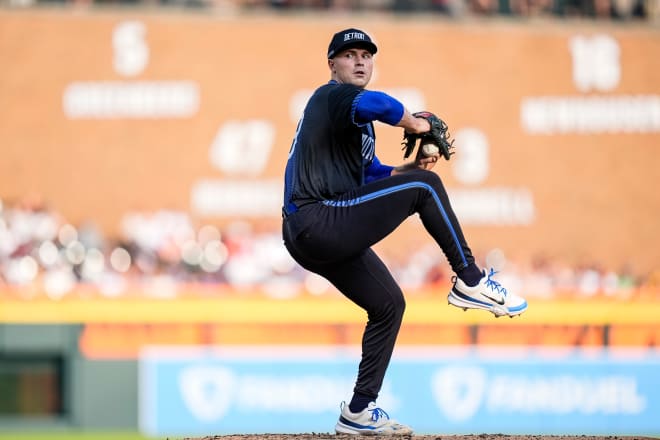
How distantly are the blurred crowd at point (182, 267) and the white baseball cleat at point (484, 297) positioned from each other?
7373 mm

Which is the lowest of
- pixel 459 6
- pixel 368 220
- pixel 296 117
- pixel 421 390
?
pixel 421 390

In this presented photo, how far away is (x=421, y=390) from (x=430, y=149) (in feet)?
25.0

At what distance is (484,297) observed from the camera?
21.2 ft

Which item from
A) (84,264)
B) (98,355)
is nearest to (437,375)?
(98,355)

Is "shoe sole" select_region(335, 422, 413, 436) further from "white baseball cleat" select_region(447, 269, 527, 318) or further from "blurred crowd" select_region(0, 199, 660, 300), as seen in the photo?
A: "blurred crowd" select_region(0, 199, 660, 300)

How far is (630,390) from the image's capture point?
544 inches

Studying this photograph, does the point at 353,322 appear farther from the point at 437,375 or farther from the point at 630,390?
the point at 630,390

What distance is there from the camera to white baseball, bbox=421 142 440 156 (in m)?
6.49

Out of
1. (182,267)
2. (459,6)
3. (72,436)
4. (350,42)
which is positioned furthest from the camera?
(459,6)

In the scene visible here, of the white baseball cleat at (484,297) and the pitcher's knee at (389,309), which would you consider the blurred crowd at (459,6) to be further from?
the white baseball cleat at (484,297)

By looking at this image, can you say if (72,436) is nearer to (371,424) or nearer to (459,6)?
(371,424)

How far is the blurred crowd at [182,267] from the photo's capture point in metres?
14.1

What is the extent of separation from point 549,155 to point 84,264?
9411 millimetres

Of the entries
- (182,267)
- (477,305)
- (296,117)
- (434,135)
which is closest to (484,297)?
(477,305)
